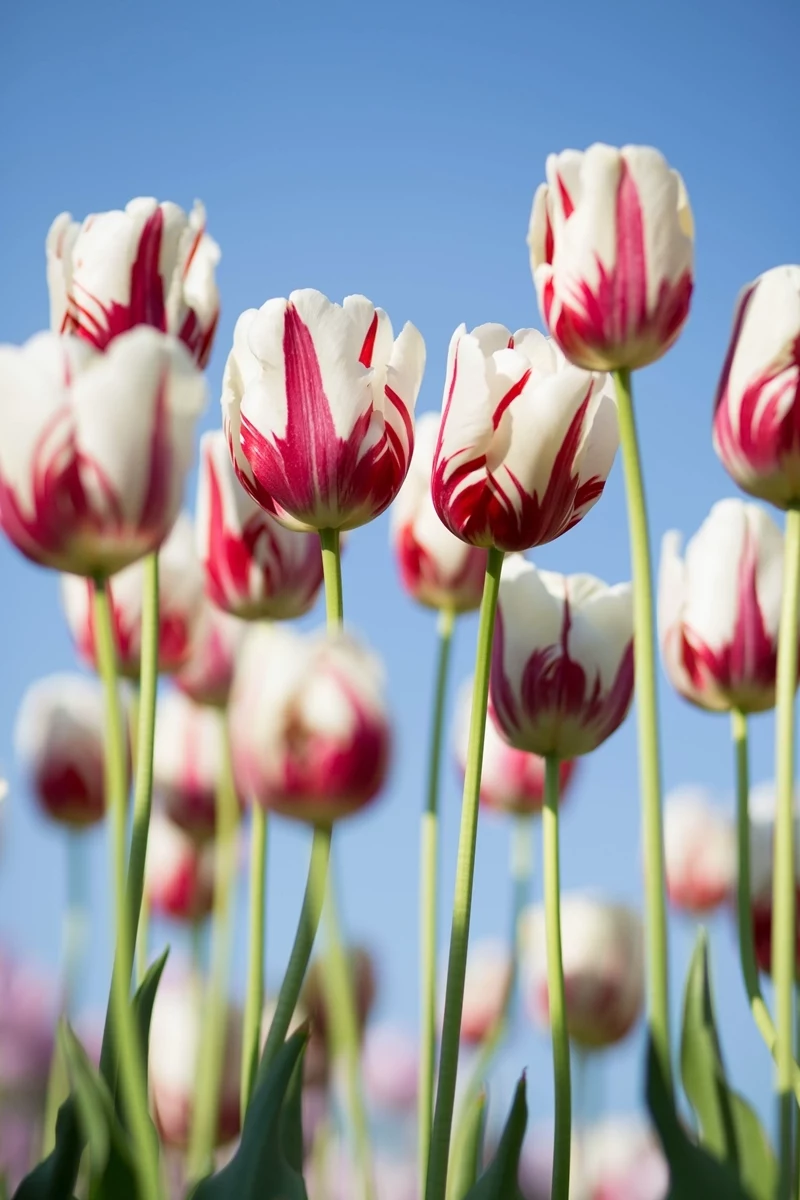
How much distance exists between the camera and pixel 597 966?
1.09 meters

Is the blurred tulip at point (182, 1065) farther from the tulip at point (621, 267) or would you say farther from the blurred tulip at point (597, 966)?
the tulip at point (621, 267)

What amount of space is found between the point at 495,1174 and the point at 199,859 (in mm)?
804

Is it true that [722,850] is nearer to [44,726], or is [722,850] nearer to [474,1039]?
[474,1039]

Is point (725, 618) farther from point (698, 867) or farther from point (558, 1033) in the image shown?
point (698, 867)

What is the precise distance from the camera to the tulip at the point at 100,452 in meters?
0.48

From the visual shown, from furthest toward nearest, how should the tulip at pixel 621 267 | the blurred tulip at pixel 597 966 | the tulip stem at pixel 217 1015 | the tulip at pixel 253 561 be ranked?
1. the blurred tulip at pixel 597 966
2. the tulip at pixel 253 561
3. the tulip stem at pixel 217 1015
4. the tulip at pixel 621 267

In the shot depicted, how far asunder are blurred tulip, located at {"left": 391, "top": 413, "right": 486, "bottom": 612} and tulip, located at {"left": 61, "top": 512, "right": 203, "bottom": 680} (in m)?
0.17

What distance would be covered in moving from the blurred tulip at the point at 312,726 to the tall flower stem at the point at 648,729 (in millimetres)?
158

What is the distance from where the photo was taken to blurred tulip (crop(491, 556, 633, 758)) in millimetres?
731

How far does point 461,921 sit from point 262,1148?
115 mm

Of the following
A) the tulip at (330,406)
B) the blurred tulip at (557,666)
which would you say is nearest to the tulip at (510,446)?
the tulip at (330,406)

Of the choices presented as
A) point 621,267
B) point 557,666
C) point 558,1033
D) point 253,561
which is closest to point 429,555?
point 253,561

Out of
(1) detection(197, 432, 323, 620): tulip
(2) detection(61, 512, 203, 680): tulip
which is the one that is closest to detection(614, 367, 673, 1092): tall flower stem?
(1) detection(197, 432, 323, 620): tulip

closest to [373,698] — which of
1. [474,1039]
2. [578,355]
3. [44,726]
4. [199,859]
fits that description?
[578,355]
